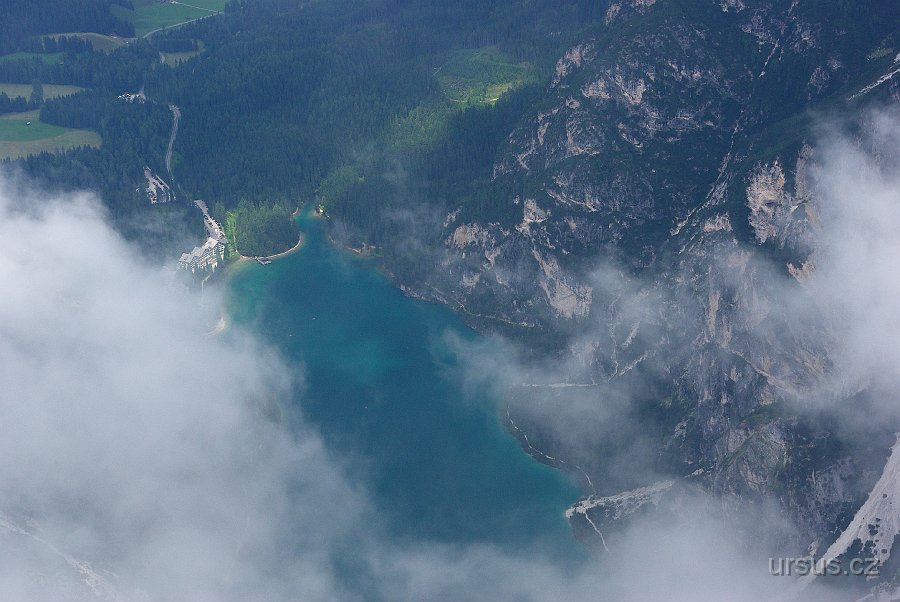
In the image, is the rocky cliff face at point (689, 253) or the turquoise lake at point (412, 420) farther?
the turquoise lake at point (412, 420)

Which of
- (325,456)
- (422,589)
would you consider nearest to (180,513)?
(325,456)

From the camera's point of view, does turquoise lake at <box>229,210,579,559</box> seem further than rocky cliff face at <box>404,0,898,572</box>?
Yes

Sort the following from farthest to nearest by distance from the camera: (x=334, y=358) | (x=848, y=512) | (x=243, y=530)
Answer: (x=334, y=358) → (x=243, y=530) → (x=848, y=512)

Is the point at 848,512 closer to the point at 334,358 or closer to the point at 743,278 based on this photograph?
the point at 743,278

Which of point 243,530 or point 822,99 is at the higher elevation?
point 822,99
